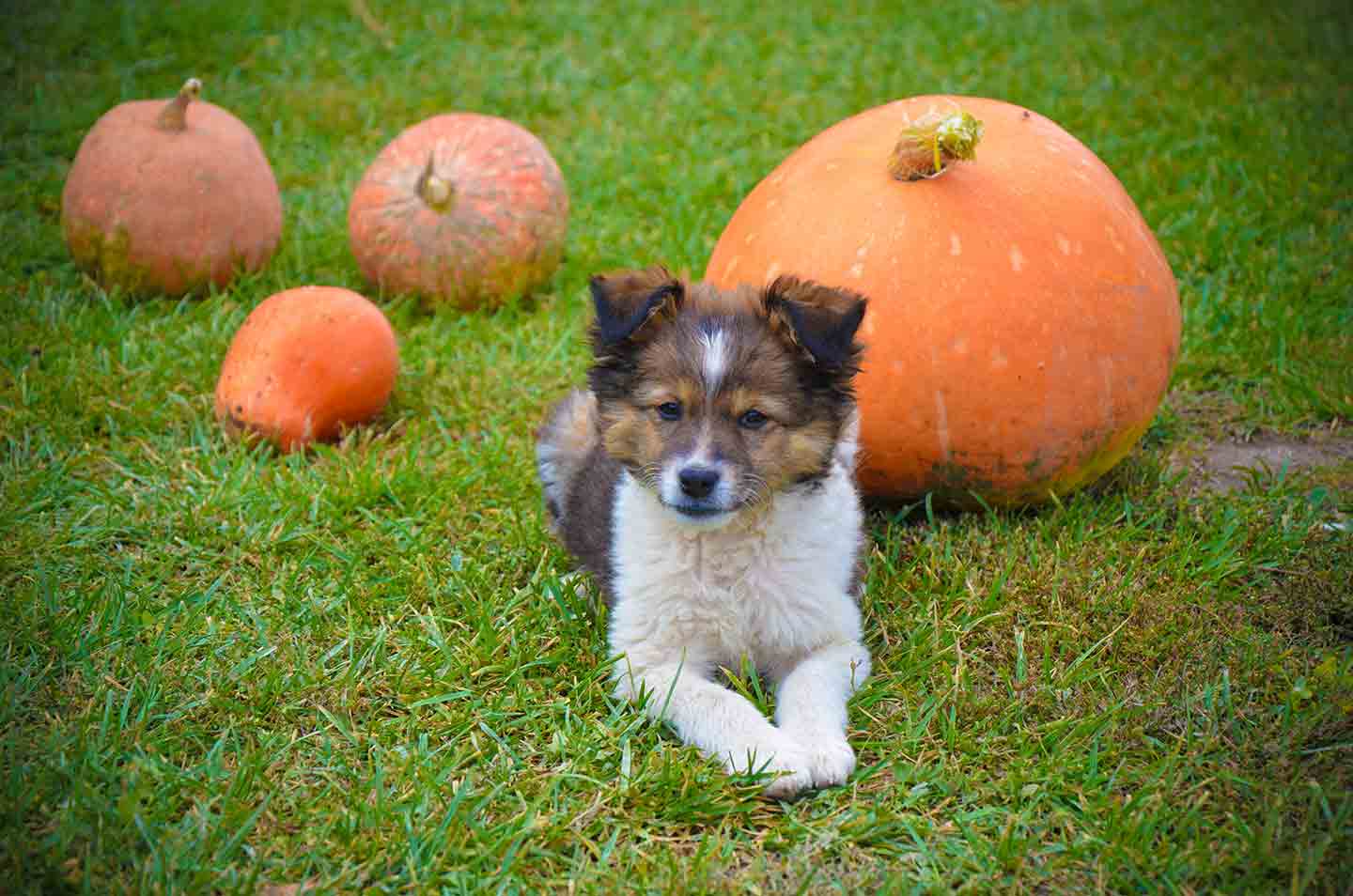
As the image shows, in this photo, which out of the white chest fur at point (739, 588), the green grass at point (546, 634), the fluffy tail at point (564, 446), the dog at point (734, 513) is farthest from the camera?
the fluffy tail at point (564, 446)

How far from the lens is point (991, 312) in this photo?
4.50 metres

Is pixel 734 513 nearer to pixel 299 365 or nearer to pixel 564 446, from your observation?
pixel 564 446

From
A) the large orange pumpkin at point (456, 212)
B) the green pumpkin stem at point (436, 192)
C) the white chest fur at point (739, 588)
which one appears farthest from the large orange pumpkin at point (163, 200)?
the white chest fur at point (739, 588)

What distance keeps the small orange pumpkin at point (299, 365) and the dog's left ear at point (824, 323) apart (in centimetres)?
240

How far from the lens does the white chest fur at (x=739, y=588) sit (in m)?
3.86

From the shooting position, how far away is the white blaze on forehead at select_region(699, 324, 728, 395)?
3.59 meters

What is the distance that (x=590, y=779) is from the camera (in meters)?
3.42

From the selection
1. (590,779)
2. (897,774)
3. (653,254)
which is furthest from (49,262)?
(897,774)

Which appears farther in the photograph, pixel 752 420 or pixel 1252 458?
pixel 1252 458

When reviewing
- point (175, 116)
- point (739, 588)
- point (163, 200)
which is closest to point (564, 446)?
point (739, 588)

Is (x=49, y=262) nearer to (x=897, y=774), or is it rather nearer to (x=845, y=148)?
(x=845, y=148)

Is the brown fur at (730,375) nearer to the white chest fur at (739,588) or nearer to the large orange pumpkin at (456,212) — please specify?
the white chest fur at (739,588)

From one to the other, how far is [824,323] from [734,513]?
660 mm

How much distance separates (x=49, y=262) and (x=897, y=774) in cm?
597
